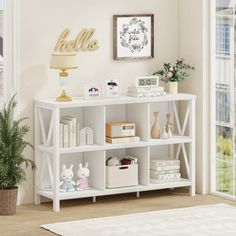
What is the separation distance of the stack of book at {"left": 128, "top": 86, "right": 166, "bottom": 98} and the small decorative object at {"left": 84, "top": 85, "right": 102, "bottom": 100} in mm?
342

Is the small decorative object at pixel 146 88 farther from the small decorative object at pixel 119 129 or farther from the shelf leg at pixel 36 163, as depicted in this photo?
the shelf leg at pixel 36 163

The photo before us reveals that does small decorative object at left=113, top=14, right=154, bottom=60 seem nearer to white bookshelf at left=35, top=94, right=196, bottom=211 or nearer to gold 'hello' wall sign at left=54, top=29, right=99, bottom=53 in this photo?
gold 'hello' wall sign at left=54, top=29, right=99, bottom=53

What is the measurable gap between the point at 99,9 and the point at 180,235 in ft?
7.70

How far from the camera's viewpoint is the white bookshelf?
6699 millimetres

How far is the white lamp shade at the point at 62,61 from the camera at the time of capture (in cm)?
666

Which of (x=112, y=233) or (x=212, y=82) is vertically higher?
(x=212, y=82)

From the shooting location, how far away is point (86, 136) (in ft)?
22.5

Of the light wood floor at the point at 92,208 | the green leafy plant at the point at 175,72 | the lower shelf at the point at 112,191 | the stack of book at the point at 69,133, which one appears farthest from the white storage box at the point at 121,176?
the green leafy plant at the point at 175,72

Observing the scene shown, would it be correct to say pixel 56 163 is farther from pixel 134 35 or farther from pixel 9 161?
pixel 134 35

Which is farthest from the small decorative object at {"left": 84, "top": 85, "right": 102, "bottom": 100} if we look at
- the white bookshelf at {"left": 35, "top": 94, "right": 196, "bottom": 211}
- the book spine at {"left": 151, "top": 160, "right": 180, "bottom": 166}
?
the book spine at {"left": 151, "top": 160, "right": 180, "bottom": 166}

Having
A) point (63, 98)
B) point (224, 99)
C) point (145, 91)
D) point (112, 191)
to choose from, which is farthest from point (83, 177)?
point (224, 99)

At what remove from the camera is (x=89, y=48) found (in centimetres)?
709

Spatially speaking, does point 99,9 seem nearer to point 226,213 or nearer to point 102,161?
point 102,161

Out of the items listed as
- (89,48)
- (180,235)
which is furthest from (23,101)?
(180,235)
